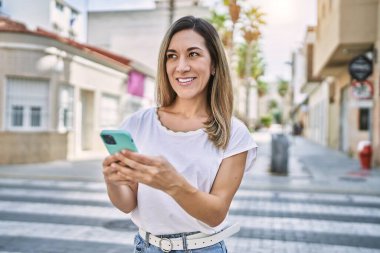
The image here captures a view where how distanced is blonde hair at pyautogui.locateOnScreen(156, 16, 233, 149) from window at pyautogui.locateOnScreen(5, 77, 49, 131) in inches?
573

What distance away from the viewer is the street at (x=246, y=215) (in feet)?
18.2

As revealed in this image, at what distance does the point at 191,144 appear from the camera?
5.72 feet

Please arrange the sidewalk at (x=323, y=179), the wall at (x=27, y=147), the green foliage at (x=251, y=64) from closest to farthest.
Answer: the sidewalk at (x=323, y=179) < the wall at (x=27, y=147) < the green foliage at (x=251, y=64)

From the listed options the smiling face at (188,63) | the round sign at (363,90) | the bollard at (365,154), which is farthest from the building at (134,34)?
the smiling face at (188,63)

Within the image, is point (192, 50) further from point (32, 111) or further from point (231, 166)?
point (32, 111)

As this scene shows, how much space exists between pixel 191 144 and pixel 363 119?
19.2 meters


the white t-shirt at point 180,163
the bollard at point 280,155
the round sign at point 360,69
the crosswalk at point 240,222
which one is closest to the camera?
the white t-shirt at point 180,163

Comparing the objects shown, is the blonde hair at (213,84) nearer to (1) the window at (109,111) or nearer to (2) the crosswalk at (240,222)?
(2) the crosswalk at (240,222)

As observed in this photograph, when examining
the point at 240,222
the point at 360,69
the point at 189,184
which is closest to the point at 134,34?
the point at 360,69

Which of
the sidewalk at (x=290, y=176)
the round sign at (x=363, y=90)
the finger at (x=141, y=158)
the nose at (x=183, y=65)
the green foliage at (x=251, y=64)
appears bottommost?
the sidewalk at (x=290, y=176)

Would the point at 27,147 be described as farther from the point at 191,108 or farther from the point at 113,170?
the point at 113,170

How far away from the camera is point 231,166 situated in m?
1.73

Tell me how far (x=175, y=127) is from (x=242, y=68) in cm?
4625

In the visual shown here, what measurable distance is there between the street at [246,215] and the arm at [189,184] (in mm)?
3780
